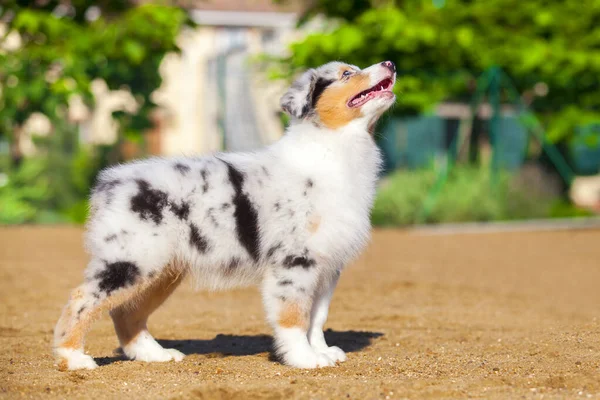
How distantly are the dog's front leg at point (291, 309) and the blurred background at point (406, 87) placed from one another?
11.8 meters

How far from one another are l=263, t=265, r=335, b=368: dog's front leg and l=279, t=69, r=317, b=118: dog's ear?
106 cm

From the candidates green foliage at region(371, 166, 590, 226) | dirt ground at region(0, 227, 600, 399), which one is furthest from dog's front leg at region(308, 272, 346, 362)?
green foliage at region(371, 166, 590, 226)

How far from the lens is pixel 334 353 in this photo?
6238mm

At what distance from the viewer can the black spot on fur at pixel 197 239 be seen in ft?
19.3

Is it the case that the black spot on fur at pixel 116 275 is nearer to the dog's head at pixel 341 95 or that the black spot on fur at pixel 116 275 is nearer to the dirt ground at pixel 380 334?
the dirt ground at pixel 380 334

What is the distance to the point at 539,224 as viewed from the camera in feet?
57.8

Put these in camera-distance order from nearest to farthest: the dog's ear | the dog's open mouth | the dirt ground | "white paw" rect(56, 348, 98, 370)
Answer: the dirt ground
"white paw" rect(56, 348, 98, 370)
the dog's open mouth
the dog's ear

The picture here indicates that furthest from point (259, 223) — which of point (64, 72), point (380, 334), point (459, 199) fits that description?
point (64, 72)

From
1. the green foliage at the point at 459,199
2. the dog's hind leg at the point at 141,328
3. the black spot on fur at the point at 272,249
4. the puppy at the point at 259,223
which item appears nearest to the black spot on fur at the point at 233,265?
the puppy at the point at 259,223

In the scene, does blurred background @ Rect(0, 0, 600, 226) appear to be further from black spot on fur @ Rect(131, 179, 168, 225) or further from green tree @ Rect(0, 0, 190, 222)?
black spot on fur @ Rect(131, 179, 168, 225)

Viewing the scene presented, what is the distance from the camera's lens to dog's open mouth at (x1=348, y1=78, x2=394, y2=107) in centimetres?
614

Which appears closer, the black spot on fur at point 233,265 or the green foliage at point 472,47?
the black spot on fur at point 233,265

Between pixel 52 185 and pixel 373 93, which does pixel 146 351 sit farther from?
pixel 52 185

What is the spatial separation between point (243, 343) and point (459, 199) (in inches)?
429
